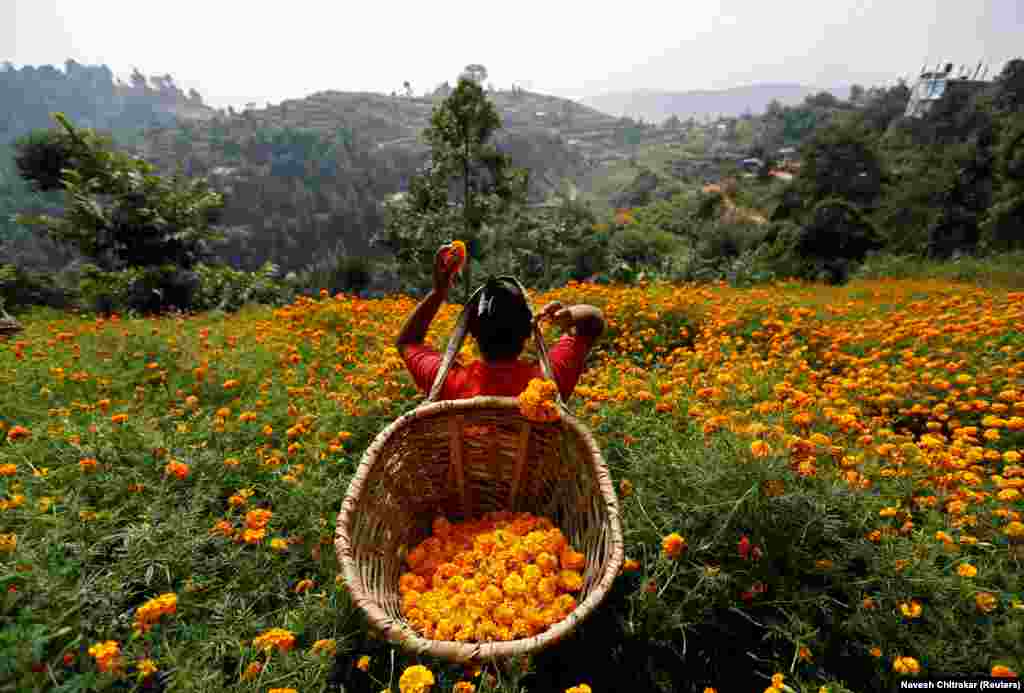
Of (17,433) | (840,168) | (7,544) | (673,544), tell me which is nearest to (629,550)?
(673,544)

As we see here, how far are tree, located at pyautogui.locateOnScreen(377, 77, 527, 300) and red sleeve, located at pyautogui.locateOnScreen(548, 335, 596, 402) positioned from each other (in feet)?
31.4

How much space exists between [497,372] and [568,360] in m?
0.33

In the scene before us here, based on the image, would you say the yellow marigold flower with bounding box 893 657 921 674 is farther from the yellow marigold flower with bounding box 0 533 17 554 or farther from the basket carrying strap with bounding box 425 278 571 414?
the yellow marigold flower with bounding box 0 533 17 554

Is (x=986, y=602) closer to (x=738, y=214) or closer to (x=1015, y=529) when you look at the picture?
(x=1015, y=529)

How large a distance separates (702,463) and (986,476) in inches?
62.1

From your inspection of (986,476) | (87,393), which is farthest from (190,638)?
(986,476)

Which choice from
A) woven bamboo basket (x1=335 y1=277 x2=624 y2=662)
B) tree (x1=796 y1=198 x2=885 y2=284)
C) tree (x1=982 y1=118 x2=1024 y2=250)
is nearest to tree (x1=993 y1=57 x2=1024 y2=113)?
tree (x1=982 y1=118 x2=1024 y2=250)

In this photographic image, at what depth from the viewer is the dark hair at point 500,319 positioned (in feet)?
6.10

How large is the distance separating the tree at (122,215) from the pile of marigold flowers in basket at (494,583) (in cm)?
1037

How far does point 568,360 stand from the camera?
2039 millimetres

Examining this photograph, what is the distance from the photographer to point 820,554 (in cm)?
146

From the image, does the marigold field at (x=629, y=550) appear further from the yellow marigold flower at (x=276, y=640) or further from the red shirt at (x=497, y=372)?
the red shirt at (x=497, y=372)

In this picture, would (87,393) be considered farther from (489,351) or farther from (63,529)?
(489,351)

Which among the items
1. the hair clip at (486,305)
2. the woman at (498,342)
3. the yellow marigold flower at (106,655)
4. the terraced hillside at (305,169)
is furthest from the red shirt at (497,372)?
the terraced hillside at (305,169)
